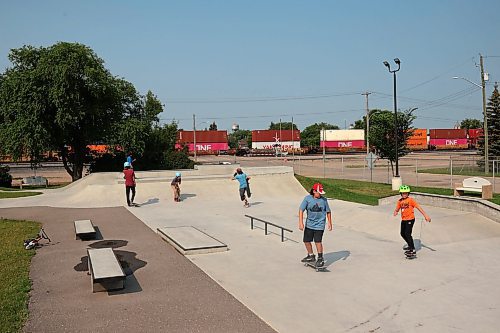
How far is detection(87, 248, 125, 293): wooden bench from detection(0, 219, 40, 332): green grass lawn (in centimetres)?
99

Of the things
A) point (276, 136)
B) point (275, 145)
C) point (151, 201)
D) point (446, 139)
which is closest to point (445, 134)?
point (446, 139)

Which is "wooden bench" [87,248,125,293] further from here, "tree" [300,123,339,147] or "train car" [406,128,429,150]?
"tree" [300,123,339,147]

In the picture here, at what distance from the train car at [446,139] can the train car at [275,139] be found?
2992 cm

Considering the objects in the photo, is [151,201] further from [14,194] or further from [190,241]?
[190,241]

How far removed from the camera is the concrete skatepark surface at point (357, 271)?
6023 mm

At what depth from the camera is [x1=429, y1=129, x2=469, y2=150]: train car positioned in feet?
317

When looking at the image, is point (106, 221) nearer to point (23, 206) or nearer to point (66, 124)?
point (23, 206)

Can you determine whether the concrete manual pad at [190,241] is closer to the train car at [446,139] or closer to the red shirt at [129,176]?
the red shirt at [129,176]

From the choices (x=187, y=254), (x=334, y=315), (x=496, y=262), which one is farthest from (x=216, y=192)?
(x=334, y=315)

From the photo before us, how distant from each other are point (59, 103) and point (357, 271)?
24.9 m

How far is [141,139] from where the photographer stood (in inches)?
1281

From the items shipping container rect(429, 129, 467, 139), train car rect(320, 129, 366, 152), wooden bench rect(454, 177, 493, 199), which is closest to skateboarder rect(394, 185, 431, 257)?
wooden bench rect(454, 177, 493, 199)

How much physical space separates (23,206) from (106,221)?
6.22 meters

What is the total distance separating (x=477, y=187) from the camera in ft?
53.7
